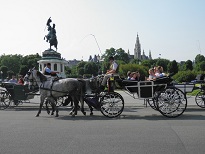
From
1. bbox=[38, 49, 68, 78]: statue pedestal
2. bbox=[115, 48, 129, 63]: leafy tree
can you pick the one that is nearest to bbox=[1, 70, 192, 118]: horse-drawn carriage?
bbox=[38, 49, 68, 78]: statue pedestal

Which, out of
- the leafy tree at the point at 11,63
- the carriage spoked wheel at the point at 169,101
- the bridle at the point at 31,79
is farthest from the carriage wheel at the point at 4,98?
the leafy tree at the point at 11,63

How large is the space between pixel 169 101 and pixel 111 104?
7.04ft

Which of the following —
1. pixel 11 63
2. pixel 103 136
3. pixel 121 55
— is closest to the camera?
pixel 103 136

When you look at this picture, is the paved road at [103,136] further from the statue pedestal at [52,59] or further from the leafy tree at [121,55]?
the leafy tree at [121,55]

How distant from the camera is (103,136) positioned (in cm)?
764

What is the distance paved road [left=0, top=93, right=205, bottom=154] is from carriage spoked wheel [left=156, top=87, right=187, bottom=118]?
1.27 ft

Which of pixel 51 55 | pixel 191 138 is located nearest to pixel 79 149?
pixel 191 138

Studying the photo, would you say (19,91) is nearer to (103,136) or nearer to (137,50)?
(103,136)

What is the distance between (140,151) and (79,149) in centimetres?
133

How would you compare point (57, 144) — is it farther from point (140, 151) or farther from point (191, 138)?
point (191, 138)

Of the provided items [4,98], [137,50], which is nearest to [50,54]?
[4,98]

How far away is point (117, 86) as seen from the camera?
1152 centimetres

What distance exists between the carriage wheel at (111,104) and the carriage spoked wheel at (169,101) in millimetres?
1439

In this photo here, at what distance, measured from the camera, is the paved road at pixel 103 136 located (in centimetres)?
640
